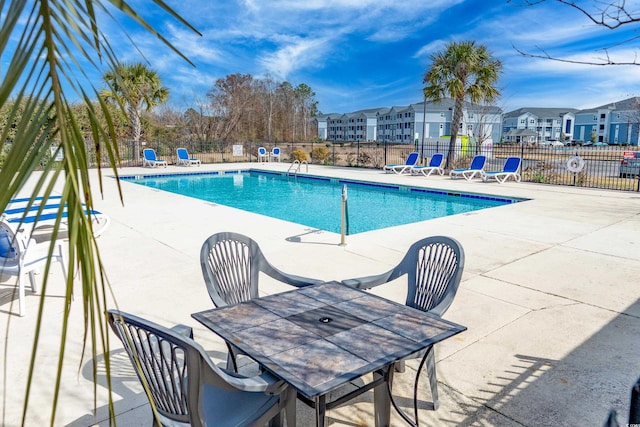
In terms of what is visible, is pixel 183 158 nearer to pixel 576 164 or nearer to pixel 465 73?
pixel 465 73

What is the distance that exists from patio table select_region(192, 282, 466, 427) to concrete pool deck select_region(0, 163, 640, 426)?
61 centimetres

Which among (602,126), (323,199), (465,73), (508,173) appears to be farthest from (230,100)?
(602,126)

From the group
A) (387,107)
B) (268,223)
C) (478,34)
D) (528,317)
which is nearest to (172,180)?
(268,223)

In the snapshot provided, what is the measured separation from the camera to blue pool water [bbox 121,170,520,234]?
32.7 feet

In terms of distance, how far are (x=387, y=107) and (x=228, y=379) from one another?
2673 inches

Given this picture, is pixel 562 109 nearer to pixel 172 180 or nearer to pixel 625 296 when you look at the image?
pixel 172 180

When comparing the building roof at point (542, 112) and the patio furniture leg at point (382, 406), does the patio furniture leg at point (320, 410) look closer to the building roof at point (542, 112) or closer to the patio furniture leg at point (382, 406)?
the patio furniture leg at point (382, 406)

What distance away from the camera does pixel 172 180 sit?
647 inches

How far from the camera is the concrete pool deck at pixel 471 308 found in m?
2.51

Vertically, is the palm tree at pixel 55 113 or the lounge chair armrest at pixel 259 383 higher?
the palm tree at pixel 55 113

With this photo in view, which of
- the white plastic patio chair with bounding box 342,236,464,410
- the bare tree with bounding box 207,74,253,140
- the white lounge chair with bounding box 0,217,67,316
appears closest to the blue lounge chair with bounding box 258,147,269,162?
the bare tree with bounding box 207,74,253,140

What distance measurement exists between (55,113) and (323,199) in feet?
39.0

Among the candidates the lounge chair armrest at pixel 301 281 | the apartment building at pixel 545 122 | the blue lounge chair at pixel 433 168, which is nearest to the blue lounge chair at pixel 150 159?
the blue lounge chair at pixel 433 168

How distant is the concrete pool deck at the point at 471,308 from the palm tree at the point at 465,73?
881 centimetres
